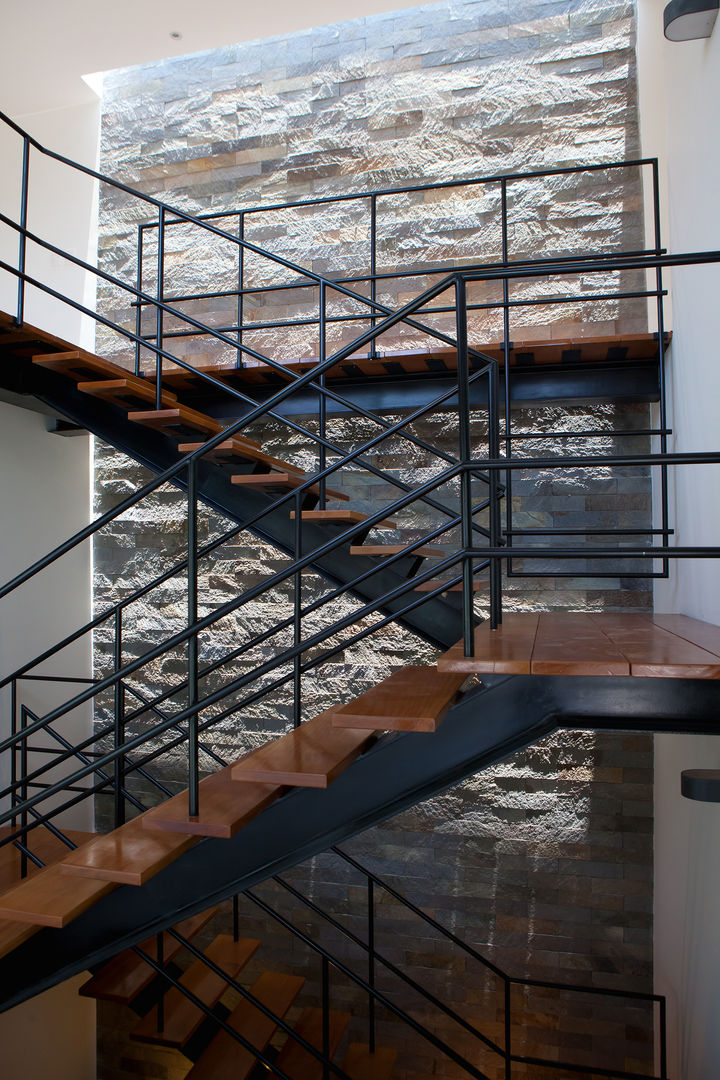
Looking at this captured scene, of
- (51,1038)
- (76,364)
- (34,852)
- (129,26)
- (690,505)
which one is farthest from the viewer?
(51,1038)

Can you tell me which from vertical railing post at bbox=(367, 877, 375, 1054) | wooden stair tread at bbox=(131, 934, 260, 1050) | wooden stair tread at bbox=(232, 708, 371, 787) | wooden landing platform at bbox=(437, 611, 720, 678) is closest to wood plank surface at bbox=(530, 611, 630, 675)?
wooden landing platform at bbox=(437, 611, 720, 678)

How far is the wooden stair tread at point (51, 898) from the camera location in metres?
1.72

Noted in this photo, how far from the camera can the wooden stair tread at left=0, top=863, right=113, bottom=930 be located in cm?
172

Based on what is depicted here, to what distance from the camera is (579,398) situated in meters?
3.49

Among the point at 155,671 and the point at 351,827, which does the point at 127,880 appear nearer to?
the point at 351,827

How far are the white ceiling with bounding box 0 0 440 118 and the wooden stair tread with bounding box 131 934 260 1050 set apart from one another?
178 inches

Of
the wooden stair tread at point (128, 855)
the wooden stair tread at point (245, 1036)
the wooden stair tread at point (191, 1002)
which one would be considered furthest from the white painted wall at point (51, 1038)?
the wooden stair tread at point (128, 855)

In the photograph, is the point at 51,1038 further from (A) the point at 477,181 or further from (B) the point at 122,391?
(A) the point at 477,181

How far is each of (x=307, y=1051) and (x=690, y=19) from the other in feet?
13.9

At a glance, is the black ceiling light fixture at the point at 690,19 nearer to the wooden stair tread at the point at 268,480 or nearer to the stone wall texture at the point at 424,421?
the stone wall texture at the point at 424,421

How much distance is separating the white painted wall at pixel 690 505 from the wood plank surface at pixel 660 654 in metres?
0.50

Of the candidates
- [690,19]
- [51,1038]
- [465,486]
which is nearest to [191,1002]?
[51,1038]

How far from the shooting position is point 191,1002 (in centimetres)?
318

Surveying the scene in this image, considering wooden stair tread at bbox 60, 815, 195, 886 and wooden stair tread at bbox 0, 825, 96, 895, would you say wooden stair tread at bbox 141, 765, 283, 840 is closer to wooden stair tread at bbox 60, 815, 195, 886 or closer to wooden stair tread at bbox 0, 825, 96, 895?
wooden stair tread at bbox 60, 815, 195, 886
